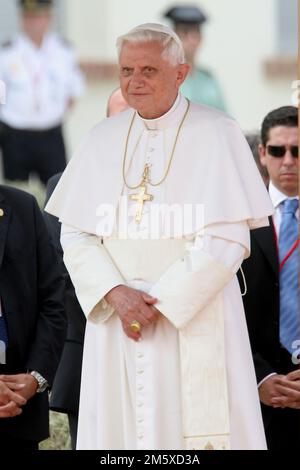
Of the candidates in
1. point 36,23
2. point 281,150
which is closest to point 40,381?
point 281,150

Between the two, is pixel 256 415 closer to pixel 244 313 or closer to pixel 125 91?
pixel 244 313

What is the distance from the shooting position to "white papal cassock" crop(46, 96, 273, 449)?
22.2ft

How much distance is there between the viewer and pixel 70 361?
7.84 m

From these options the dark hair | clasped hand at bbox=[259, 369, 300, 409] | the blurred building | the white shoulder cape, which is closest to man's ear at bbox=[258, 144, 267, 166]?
the dark hair

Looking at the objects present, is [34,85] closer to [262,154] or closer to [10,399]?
[262,154]

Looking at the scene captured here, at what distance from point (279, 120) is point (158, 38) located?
117 centimetres

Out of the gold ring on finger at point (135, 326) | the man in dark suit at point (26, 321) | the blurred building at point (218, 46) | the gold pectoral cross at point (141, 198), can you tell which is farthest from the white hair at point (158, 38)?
the blurred building at point (218, 46)

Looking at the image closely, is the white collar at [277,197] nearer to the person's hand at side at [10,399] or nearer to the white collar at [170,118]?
the white collar at [170,118]

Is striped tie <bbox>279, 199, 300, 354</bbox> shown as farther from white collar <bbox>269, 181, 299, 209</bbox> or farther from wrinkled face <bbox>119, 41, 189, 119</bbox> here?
wrinkled face <bbox>119, 41, 189, 119</bbox>

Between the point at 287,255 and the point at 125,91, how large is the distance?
3.93 feet

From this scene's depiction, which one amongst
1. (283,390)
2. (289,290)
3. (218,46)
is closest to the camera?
(283,390)

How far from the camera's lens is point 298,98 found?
23.5 feet

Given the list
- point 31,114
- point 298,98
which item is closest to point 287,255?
point 298,98

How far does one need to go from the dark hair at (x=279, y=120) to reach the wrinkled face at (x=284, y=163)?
2 centimetres
